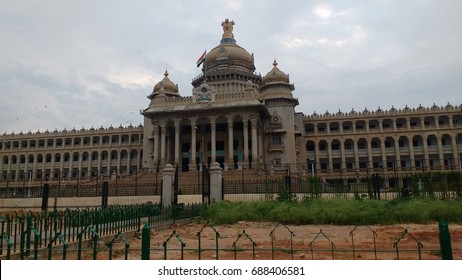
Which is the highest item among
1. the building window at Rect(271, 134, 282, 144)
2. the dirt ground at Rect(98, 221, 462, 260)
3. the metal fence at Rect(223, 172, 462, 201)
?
the building window at Rect(271, 134, 282, 144)

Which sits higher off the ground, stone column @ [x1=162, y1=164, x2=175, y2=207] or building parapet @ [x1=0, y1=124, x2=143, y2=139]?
building parapet @ [x1=0, y1=124, x2=143, y2=139]

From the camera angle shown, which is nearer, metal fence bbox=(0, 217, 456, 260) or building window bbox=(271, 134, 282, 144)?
metal fence bbox=(0, 217, 456, 260)

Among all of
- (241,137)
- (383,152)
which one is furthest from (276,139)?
(383,152)

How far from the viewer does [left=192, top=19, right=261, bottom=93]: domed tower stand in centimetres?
5041

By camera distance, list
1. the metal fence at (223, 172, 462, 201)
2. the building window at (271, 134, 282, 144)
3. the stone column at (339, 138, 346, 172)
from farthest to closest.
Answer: the stone column at (339, 138, 346, 172)
the building window at (271, 134, 282, 144)
the metal fence at (223, 172, 462, 201)

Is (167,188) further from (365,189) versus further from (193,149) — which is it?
(193,149)

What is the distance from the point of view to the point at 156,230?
13.3m

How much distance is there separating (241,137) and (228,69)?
37.5ft

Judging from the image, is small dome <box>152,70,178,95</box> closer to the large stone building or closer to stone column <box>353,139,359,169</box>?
the large stone building

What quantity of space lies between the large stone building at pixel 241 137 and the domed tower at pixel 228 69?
0.15 meters

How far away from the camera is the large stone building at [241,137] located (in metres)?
42.5

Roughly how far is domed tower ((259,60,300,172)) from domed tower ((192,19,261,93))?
161 inches

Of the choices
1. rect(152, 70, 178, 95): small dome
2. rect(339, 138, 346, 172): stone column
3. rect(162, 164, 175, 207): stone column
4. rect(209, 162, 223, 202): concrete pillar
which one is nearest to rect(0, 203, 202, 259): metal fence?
rect(162, 164, 175, 207): stone column

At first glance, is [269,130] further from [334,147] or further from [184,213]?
[184,213]
